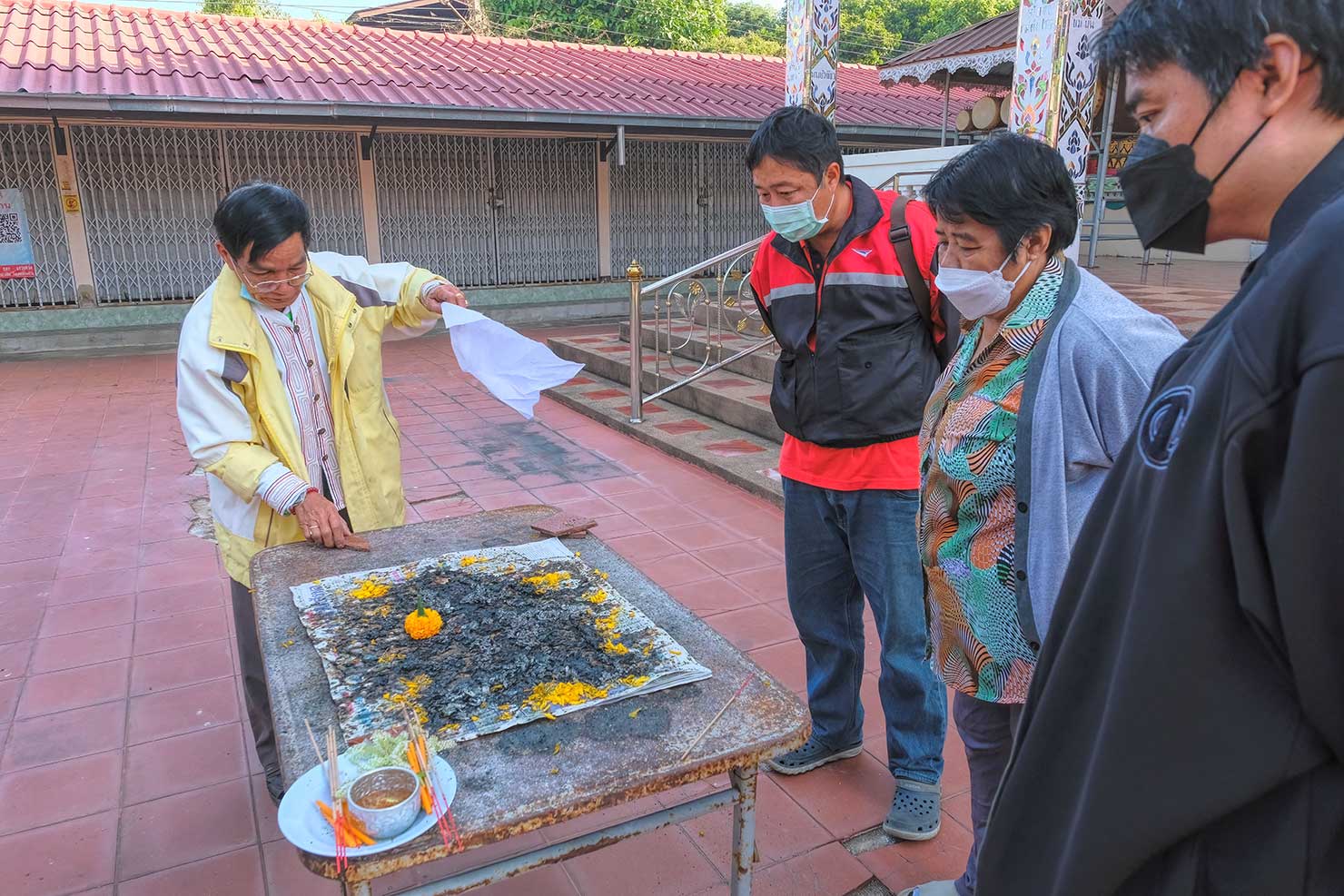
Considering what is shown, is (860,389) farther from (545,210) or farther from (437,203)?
(545,210)

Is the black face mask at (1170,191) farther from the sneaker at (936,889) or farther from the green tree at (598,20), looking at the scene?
the green tree at (598,20)

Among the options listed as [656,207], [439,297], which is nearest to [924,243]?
[439,297]

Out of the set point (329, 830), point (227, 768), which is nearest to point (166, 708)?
point (227, 768)

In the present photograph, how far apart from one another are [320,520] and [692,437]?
395 cm

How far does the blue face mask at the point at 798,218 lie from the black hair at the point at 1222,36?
129 cm

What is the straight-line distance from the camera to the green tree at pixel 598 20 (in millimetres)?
20312

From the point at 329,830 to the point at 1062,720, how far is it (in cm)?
92

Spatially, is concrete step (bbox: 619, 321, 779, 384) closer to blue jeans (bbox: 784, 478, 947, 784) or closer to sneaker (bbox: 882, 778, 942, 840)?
blue jeans (bbox: 784, 478, 947, 784)

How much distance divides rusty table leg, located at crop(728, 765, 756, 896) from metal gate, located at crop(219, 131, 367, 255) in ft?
31.4

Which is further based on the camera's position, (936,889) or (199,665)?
(199,665)

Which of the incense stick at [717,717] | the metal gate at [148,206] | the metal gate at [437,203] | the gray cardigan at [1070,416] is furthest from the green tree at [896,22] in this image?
the incense stick at [717,717]

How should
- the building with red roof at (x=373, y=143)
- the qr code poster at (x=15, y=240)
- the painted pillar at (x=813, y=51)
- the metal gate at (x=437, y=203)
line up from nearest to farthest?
the painted pillar at (x=813, y=51), the building with red roof at (x=373, y=143), the qr code poster at (x=15, y=240), the metal gate at (x=437, y=203)

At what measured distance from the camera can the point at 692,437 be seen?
5918 mm

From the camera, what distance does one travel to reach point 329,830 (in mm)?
→ 1180
